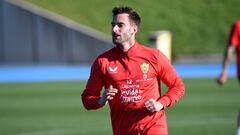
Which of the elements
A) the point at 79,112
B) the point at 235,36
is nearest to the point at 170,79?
the point at 235,36

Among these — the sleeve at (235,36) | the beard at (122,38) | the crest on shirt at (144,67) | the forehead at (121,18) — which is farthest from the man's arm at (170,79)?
the sleeve at (235,36)

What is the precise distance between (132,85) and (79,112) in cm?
1009

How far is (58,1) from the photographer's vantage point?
42156mm

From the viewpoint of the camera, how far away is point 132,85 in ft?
23.5

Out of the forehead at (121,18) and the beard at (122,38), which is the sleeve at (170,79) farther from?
the forehead at (121,18)

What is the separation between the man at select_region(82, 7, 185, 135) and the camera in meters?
7.13

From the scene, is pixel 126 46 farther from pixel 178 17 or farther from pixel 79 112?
pixel 178 17

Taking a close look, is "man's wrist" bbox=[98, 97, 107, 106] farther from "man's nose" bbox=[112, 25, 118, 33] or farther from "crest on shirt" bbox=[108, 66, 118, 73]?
"man's nose" bbox=[112, 25, 118, 33]

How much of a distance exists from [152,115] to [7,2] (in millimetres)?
27963

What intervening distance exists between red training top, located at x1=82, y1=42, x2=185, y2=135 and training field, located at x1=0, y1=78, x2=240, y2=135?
5750 mm

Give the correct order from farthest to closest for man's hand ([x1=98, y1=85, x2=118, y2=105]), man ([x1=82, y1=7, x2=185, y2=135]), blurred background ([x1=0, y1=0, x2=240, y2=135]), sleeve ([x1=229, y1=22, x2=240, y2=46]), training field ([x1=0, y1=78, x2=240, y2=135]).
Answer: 1. blurred background ([x1=0, y1=0, x2=240, y2=135])
2. training field ([x1=0, y1=78, x2=240, y2=135])
3. sleeve ([x1=229, y1=22, x2=240, y2=46])
4. man ([x1=82, y1=7, x2=185, y2=135])
5. man's hand ([x1=98, y1=85, x2=118, y2=105])

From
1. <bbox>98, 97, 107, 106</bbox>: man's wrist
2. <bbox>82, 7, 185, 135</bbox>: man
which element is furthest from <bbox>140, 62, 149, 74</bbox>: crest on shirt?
<bbox>98, 97, 107, 106</bbox>: man's wrist

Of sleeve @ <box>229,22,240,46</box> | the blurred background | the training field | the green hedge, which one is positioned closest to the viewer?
sleeve @ <box>229,22,240,46</box>

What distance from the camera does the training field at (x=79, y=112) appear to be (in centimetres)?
1362
